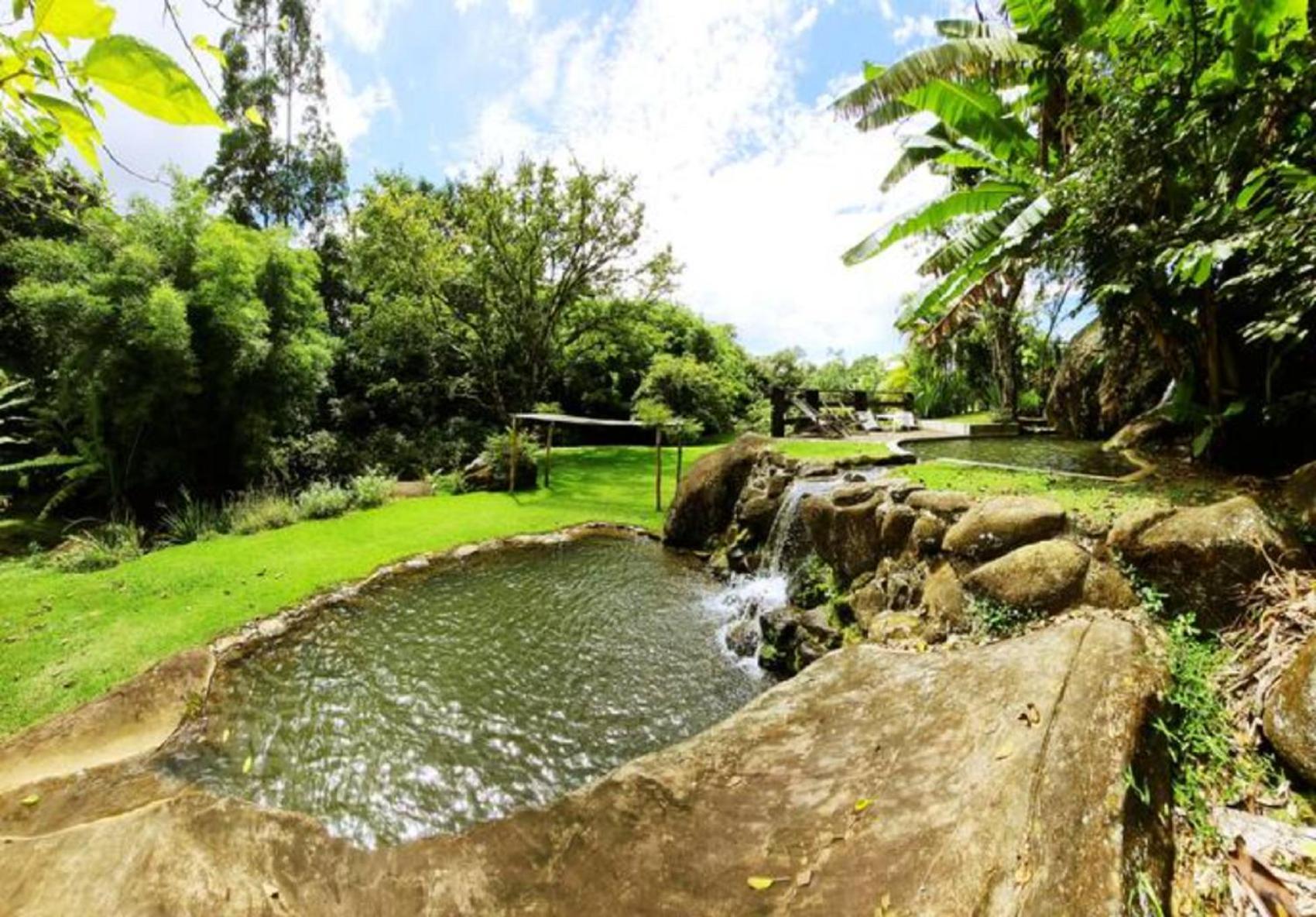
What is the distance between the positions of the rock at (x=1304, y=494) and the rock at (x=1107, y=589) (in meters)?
0.92

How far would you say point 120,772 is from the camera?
3.99m

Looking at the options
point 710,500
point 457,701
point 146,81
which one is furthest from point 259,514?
point 146,81

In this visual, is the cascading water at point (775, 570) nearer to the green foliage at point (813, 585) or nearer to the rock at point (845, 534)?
the green foliage at point (813, 585)

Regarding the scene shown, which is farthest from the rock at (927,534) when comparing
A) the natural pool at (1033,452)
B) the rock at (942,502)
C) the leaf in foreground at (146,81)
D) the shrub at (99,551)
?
the shrub at (99,551)

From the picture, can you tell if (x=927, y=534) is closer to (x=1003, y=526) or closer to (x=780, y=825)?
(x=1003, y=526)

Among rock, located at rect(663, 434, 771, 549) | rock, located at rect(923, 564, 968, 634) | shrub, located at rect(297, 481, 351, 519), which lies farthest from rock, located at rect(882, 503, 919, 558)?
shrub, located at rect(297, 481, 351, 519)

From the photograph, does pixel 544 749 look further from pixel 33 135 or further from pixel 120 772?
pixel 33 135

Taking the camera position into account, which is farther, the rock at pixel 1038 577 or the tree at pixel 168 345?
the tree at pixel 168 345

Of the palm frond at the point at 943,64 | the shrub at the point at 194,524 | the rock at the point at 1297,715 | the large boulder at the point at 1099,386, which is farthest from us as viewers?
the shrub at the point at 194,524

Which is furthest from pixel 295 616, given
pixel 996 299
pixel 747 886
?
pixel 996 299

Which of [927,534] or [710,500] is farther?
[710,500]

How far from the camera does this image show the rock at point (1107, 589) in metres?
3.51

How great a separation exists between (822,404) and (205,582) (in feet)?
50.8

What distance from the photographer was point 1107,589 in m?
3.59
